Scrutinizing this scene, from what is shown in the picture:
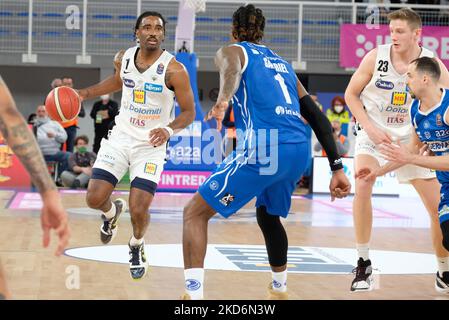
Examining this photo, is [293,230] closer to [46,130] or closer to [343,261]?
[343,261]

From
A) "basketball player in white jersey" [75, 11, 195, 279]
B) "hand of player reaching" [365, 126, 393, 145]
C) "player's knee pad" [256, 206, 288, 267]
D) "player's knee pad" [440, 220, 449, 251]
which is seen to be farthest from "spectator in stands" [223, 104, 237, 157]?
"player's knee pad" [256, 206, 288, 267]

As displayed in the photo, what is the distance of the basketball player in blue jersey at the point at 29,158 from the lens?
11.2 feet

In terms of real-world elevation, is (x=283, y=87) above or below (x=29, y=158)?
above

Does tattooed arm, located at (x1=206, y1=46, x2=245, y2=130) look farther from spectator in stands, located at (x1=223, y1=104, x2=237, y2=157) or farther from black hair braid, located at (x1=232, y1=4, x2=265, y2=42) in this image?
spectator in stands, located at (x1=223, y1=104, x2=237, y2=157)

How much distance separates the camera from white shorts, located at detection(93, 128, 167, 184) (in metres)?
7.01

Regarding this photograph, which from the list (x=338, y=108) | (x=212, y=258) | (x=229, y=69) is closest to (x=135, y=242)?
(x=212, y=258)

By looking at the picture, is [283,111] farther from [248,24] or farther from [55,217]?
[55,217]

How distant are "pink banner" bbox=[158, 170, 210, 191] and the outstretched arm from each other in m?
8.75

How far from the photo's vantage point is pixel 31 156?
3512 mm

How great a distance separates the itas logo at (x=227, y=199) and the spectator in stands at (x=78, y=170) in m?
11.0

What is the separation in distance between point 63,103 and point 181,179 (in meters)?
9.15

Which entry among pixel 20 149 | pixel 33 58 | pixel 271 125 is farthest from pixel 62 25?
pixel 20 149

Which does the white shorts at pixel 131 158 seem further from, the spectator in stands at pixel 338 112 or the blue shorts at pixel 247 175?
the spectator in stands at pixel 338 112
